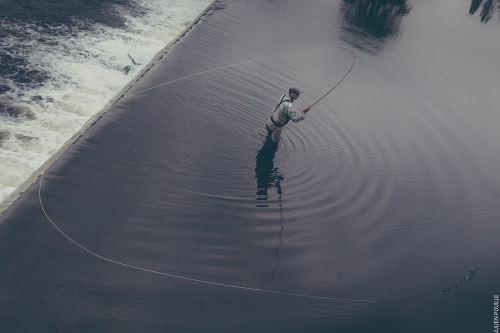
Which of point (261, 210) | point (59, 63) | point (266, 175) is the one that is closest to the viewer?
point (261, 210)

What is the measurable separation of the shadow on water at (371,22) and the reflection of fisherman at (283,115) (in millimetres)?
7142

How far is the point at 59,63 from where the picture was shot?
9773 millimetres

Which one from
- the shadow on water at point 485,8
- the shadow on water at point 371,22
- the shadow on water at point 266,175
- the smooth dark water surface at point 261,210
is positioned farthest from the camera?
the shadow on water at point 485,8

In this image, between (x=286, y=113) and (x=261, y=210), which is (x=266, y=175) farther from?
(x=286, y=113)

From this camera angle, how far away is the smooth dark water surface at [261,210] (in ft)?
17.0

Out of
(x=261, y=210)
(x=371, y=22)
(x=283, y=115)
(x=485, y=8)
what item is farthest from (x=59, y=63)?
(x=485, y=8)

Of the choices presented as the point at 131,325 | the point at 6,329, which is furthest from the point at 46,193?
the point at 131,325

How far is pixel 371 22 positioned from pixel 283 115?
33.3ft

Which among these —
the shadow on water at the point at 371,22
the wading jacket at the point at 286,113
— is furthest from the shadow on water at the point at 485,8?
the wading jacket at the point at 286,113

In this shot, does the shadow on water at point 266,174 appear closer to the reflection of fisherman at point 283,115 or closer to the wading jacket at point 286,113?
the reflection of fisherman at point 283,115

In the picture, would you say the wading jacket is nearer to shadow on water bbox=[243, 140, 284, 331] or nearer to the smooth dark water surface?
shadow on water bbox=[243, 140, 284, 331]

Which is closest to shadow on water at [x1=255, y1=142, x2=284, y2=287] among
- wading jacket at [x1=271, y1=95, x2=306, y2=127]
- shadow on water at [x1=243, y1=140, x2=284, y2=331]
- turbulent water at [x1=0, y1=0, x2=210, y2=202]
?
shadow on water at [x1=243, y1=140, x2=284, y2=331]

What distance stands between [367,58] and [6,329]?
12.0m

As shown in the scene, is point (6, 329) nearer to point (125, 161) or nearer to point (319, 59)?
point (125, 161)
